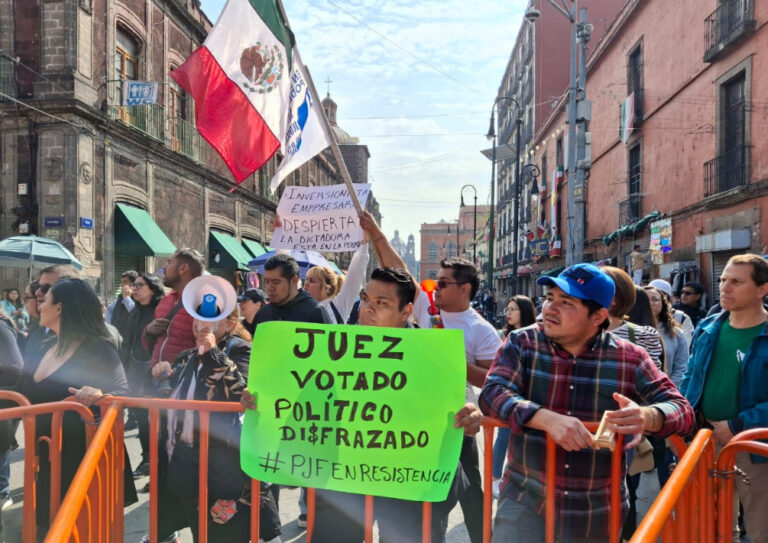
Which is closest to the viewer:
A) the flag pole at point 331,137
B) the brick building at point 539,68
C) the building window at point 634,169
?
the flag pole at point 331,137

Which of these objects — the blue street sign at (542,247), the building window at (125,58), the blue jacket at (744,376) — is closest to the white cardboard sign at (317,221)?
the blue jacket at (744,376)

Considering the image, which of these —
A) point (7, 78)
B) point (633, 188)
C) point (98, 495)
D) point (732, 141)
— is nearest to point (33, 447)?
point (98, 495)

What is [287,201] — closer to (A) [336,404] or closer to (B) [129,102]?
(A) [336,404]

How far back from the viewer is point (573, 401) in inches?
93.4

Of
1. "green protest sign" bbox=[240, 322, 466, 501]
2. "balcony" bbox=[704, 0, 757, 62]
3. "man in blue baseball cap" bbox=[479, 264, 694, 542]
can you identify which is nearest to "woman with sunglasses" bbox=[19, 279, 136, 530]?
"green protest sign" bbox=[240, 322, 466, 501]

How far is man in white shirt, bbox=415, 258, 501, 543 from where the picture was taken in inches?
129

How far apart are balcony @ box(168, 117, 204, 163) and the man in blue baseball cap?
18166mm

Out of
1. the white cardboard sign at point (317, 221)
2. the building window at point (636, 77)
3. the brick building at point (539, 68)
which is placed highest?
the brick building at point (539, 68)

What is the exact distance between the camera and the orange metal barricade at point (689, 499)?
1867 millimetres

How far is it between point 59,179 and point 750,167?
50.0 feet

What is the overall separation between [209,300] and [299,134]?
211 cm

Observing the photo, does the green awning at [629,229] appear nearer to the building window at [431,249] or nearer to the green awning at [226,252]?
the green awning at [226,252]

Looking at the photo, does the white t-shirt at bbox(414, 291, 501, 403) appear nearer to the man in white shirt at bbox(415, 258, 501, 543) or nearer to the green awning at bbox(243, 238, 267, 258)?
the man in white shirt at bbox(415, 258, 501, 543)

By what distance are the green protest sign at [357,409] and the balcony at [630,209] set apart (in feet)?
61.0
